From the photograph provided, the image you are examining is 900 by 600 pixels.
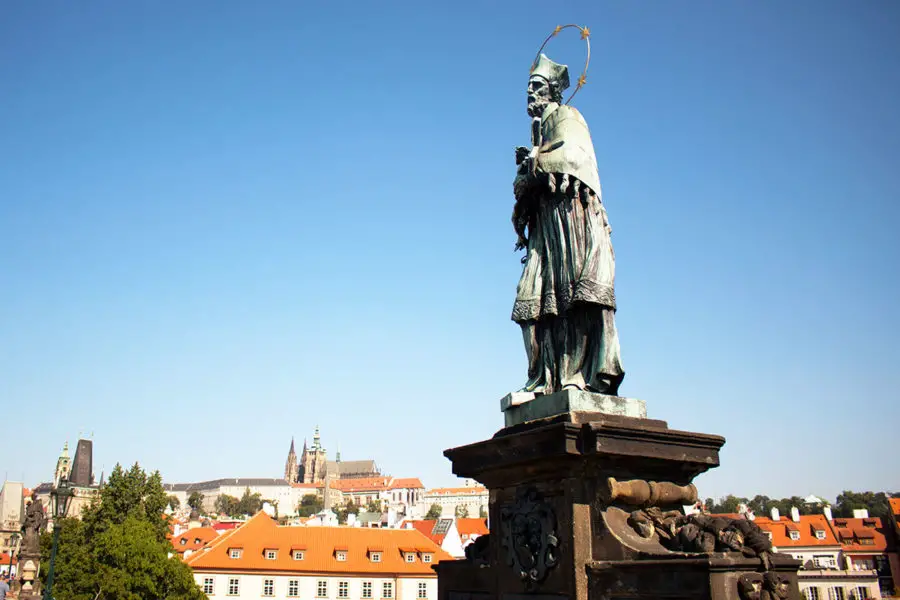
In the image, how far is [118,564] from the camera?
29.9 metres

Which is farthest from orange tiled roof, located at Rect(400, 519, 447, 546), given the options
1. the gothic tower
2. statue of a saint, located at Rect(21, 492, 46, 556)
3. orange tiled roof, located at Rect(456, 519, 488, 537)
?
the gothic tower

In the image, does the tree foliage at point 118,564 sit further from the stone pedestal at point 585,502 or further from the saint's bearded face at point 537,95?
the saint's bearded face at point 537,95

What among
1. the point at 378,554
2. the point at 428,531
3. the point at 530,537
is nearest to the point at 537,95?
the point at 530,537

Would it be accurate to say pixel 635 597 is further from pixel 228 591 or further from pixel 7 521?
pixel 7 521

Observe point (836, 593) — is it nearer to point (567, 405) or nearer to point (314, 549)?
point (314, 549)

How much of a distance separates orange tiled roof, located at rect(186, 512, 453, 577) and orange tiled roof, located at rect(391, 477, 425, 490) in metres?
141

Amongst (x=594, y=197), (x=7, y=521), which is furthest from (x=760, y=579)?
(x=7, y=521)

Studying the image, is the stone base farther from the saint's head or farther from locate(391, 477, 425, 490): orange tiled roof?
locate(391, 477, 425, 490): orange tiled roof

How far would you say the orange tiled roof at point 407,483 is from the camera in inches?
7135

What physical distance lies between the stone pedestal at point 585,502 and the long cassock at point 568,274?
586 millimetres

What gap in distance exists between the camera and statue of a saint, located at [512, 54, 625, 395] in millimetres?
5461

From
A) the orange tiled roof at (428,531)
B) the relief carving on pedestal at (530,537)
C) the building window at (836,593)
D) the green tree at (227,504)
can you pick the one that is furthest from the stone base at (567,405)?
the green tree at (227,504)

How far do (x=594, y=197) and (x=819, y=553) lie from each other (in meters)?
52.2

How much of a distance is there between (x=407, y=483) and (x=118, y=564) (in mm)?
155423
